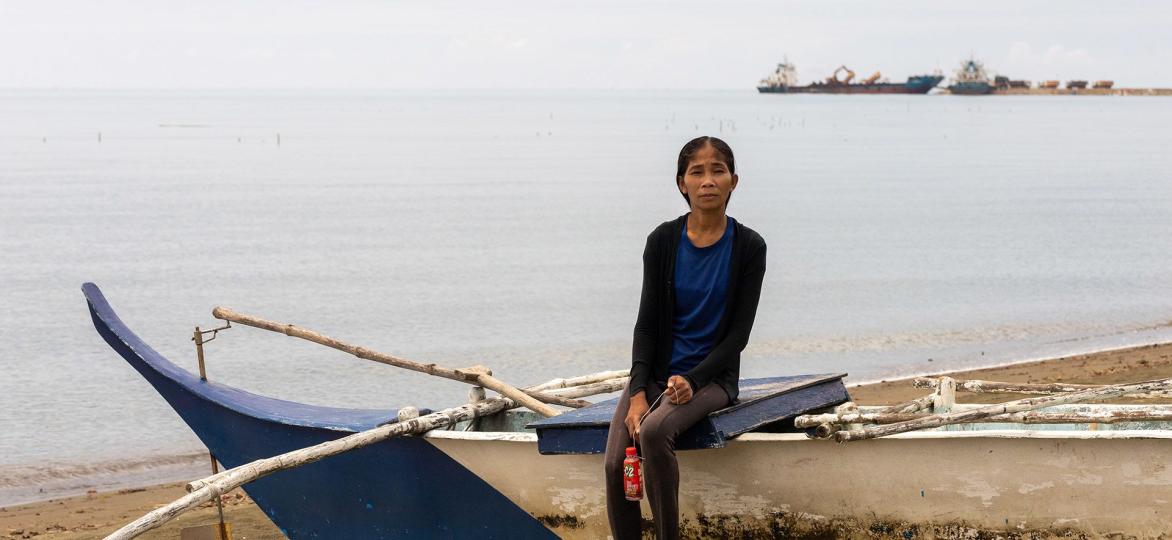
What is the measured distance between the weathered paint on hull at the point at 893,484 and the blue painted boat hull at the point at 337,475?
167 millimetres

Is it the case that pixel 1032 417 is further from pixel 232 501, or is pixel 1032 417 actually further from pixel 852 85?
pixel 852 85

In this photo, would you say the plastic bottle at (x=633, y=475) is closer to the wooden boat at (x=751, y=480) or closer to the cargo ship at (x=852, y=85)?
the wooden boat at (x=751, y=480)

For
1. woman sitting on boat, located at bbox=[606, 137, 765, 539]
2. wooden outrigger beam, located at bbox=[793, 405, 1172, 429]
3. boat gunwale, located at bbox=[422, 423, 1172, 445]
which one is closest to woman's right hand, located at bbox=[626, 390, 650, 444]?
woman sitting on boat, located at bbox=[606, 137, 765, 539]

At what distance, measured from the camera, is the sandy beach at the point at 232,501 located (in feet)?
24.2

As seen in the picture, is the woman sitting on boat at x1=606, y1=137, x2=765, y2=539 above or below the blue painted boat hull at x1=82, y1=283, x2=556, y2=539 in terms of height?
above

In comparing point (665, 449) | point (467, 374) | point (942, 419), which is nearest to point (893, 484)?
point (942, 419)

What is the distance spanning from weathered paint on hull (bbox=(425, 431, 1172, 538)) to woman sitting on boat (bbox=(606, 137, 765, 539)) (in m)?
0.43

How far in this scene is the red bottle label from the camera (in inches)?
178

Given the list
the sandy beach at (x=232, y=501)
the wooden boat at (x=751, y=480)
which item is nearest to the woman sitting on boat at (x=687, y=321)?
the wooden boat at (x=751, y=480)

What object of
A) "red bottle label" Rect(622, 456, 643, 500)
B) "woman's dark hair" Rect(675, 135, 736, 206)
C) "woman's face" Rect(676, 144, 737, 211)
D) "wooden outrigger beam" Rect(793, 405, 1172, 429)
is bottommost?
"red bottle label" Rect(622, 456, 643, 500)

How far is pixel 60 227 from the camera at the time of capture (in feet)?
92.5

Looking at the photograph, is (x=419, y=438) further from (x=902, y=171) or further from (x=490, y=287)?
(x=902, y=171)

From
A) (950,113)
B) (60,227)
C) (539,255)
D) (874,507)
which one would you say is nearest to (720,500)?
(874,507)

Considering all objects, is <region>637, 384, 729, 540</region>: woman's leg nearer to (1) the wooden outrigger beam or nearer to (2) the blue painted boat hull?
(1) the wooden outrigger beam
